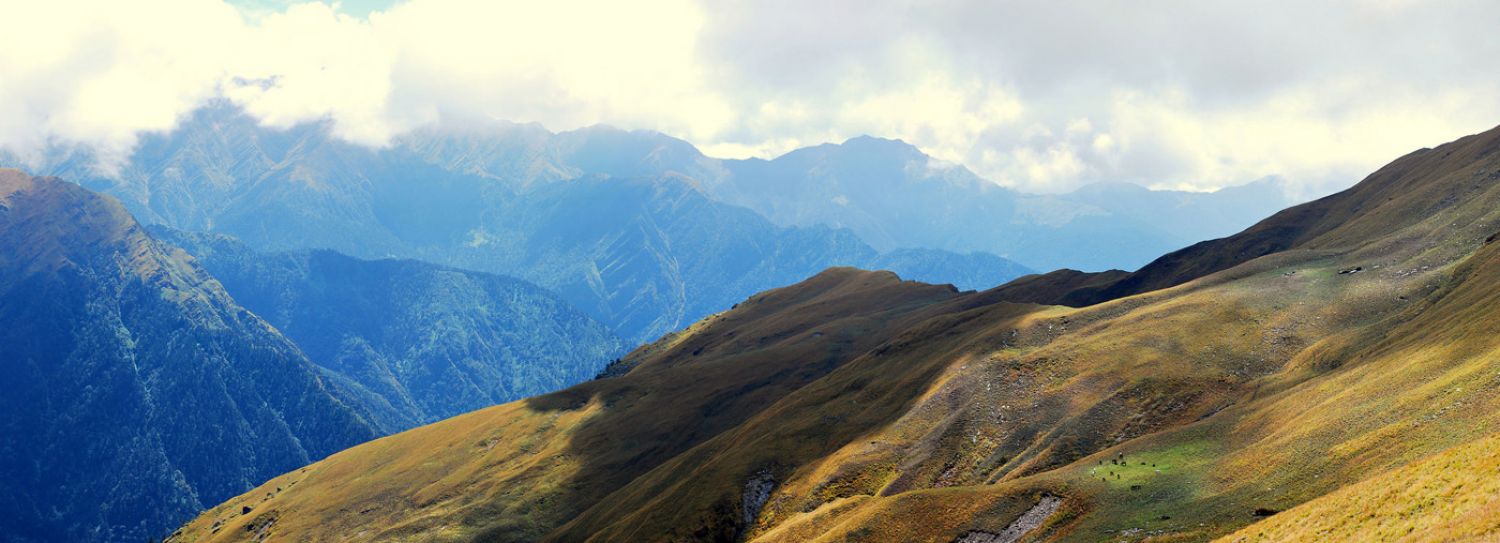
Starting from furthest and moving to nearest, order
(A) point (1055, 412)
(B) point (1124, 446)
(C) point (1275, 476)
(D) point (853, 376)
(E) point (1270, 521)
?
(D) point (853, 376)
(A) point (1055, 412)
(B) point (1124, 446)
(C) point (1275, 476)
(E) point (1270, 521)

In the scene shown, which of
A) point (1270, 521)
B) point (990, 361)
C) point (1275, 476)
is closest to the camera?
point (1270, 521)

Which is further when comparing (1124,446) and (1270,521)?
(1124,446)

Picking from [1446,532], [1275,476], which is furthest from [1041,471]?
[1446,532]

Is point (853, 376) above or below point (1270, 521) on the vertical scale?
above

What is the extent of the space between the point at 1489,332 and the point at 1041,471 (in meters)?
46.8

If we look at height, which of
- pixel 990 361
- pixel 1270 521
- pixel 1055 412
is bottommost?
pixel 1270 521

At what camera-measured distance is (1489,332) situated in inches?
3706

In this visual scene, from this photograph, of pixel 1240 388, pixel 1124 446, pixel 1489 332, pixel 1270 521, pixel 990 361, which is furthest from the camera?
pixel 990 361

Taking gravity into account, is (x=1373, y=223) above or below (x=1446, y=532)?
above

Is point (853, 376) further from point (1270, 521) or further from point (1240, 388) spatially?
point (1270, 521)

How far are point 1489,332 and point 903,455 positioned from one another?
68.2m

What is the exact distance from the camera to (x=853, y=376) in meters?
186

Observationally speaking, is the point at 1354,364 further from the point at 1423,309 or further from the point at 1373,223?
the point at 1373,223

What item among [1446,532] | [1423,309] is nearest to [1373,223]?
[1423,309]
